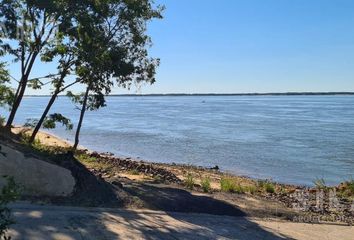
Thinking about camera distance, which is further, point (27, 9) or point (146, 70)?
point (146, 70)

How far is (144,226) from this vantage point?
7023mm

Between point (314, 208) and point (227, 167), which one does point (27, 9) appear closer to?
point (314, 208)

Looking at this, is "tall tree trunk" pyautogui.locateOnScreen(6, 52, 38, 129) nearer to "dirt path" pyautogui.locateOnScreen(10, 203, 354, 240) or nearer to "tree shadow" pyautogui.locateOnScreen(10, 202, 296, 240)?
"dirt path" pyautogui.locateOnScreen(10, 203, 354, 240)

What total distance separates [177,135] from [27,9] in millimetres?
28575

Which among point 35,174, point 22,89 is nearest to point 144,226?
point 35,174

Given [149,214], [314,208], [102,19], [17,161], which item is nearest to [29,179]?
[17,161]

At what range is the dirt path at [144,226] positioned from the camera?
618 cm

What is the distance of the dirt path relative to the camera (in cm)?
618

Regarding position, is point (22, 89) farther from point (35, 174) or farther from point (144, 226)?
point (144, 226)

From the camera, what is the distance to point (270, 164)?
26.8m

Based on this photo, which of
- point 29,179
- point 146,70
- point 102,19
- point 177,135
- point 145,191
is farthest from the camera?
point 177,135

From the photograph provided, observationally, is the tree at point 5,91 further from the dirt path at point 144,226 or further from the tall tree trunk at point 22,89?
the dirt path at point 144,226

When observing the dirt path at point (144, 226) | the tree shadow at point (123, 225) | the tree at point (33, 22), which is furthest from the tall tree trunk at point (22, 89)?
the tree shadow at point (123, 225)

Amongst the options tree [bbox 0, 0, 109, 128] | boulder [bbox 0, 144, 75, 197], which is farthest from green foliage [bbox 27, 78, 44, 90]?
boulder [bbox 0, 144, 75, 197]
